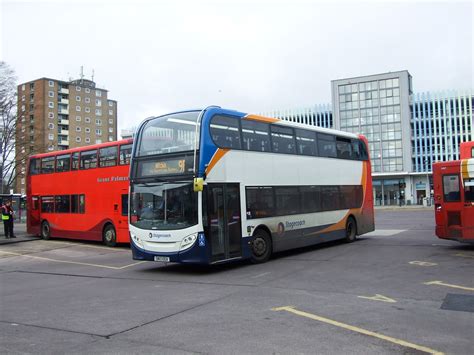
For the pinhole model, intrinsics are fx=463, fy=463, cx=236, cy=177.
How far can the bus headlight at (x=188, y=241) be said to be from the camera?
1096 centimetres

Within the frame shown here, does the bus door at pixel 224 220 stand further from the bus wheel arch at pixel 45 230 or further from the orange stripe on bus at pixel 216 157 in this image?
the bus wheel arch at pixel 45 230

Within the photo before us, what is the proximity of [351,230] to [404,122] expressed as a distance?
67229 mm

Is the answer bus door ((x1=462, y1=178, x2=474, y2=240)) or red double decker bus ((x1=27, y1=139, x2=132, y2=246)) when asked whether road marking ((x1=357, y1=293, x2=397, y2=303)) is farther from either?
red double decker bus ((x1=27, y1=139, x2=132, y2=246))

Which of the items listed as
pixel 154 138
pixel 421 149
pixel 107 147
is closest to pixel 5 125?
pixel 107 147

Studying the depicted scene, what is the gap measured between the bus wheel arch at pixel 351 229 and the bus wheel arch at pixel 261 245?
514 centimetres

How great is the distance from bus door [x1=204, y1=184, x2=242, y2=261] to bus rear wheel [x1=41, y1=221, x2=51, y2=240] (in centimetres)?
1354

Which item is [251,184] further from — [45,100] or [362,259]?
[45,100]

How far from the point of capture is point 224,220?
11.7 meters

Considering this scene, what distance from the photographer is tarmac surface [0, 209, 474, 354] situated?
5.54 meters

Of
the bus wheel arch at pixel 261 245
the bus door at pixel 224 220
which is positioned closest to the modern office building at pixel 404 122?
the bus wheel arch at pixel 261 245

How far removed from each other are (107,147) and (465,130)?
244ft

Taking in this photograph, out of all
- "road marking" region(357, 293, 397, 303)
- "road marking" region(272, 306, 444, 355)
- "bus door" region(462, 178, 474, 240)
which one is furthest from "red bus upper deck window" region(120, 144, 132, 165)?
"road marking" region(357, 293, 397, 303)

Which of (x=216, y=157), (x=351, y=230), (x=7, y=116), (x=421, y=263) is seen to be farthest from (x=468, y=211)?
(x=7, y=116)

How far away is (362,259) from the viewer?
12852mm
